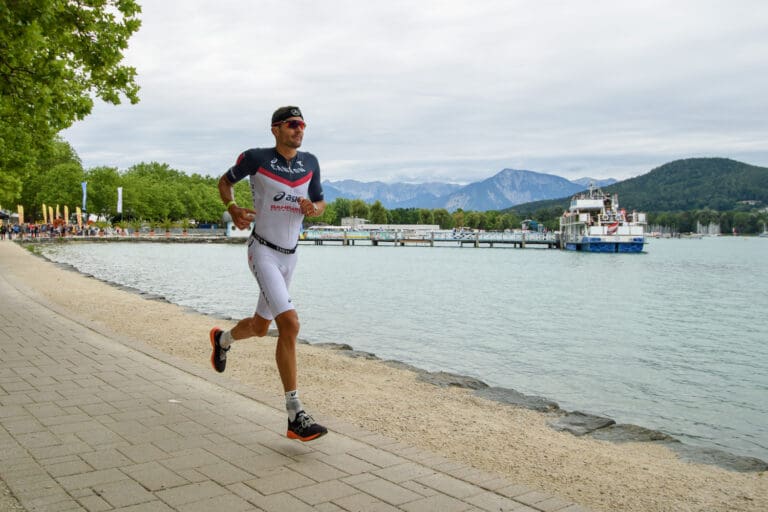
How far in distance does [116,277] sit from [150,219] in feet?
290

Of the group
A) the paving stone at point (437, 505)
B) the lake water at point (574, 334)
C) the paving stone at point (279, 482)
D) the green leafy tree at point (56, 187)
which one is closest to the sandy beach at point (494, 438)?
the paving stone at point (437, 505)

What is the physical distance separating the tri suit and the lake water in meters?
6.63

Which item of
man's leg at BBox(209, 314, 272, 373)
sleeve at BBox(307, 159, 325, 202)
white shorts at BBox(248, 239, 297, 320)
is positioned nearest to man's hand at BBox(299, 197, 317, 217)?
sleeve at BBox(307, 159, 325, 202)

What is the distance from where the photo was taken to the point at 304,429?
4.96 m

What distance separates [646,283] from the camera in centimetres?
4462

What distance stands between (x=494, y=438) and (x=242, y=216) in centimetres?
302

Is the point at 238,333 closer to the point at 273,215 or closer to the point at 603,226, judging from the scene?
the point at 273,215

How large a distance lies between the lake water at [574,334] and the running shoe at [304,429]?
6.27 m

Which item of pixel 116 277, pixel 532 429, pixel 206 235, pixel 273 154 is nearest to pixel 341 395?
pixel 532 429

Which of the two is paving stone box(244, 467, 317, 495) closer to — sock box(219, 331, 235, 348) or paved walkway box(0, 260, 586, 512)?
paved walkway box(0, 260, 586, 512)

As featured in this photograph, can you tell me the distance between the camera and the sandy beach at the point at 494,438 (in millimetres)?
4723

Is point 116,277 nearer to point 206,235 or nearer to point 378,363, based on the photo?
point 378,363

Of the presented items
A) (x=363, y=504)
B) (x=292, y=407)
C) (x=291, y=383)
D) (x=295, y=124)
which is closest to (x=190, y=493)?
(x=363, y=504)

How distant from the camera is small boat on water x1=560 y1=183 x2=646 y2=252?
9388 centimetres
